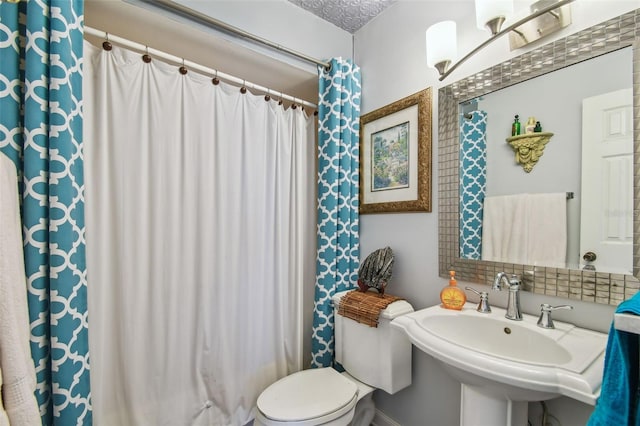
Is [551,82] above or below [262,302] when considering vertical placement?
above

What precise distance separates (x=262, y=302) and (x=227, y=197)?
25.4 inches

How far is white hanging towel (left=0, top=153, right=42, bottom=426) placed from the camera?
2.22ft

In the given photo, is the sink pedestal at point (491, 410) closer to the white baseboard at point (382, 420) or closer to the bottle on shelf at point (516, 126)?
the white baseboard at point (382, 420)

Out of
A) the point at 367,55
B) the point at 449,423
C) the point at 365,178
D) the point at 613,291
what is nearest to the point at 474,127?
the point at 365,178

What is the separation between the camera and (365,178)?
175 centimetres

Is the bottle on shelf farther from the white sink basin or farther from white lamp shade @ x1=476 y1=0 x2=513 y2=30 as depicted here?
the white sink basin

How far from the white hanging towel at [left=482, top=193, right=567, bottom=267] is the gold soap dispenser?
18 centimetres

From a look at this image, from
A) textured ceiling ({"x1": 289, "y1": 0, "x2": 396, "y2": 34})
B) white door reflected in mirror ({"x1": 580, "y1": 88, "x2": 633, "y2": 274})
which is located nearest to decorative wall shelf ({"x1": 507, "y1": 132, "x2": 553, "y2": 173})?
white door reflected in mirror ({"x1": 580, "y1": 88, "x2": 633, "y2": 274})

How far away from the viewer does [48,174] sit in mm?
944

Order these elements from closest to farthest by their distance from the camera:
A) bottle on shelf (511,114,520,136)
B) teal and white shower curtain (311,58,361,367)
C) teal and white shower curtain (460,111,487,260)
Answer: bottle on shelf (511,114,520,136) < teal and white shower curtain (460,111,487,260) < teal and white shower curtain (311,58,361,367)

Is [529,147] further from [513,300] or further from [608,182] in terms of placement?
[513,300]

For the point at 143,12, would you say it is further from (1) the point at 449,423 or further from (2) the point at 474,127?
(1) the point at 449,423

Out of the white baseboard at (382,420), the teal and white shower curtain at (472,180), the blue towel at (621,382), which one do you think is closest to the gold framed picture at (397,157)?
the teal and white shower curtain at (472,180)

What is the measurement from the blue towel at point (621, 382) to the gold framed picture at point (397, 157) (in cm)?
90
